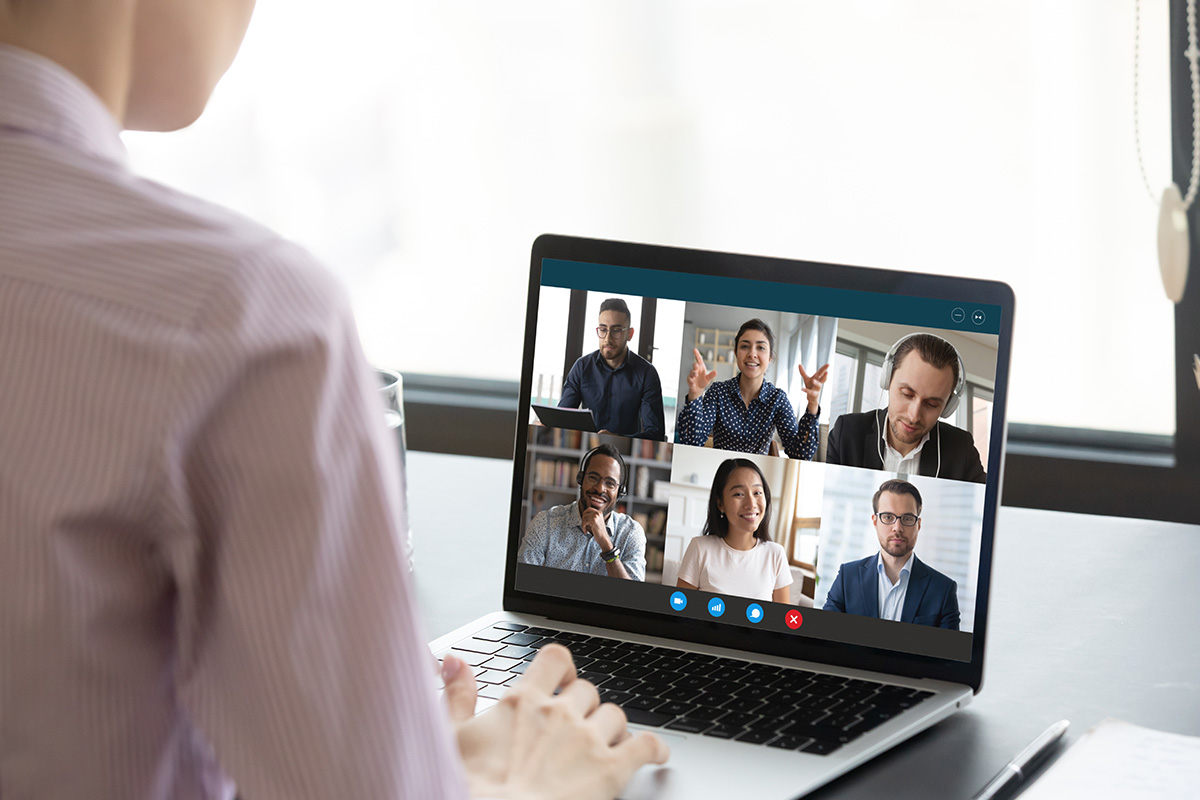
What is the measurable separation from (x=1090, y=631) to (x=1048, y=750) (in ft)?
0.84

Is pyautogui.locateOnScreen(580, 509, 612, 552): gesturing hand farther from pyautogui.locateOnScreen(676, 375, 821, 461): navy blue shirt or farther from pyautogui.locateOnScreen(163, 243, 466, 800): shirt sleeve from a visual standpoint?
pyautogui.locateOnScreen(163, 243, 466, 800): shirt sleeve

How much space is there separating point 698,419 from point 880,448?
14 centimetres

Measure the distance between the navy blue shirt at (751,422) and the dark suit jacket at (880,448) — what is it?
2 centimetres

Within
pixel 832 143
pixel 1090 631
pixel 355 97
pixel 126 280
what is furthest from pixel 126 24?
pixel 355 97

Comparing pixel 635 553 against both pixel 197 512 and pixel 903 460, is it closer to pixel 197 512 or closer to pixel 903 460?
pixel 903 460

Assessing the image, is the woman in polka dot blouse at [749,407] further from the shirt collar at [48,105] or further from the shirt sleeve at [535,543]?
the shirt collar at [48,105]

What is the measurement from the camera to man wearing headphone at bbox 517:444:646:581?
848mm

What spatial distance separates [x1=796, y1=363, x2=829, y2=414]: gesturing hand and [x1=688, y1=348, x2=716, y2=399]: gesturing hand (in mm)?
72

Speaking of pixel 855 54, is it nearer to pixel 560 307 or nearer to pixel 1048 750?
pixel 560 307

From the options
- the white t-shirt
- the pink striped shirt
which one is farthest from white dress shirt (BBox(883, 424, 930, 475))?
the pink striped shirt

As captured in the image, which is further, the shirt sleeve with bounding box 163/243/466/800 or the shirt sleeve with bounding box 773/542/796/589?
the shirt sleeve with bounding box 773/542/796/589

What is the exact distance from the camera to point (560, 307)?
0.90 m

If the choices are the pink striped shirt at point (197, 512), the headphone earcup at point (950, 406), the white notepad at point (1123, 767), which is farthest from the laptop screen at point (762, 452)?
the pink striped shirt at point (197, 512)

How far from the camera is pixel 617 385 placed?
861 millimetres
